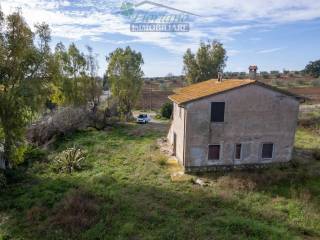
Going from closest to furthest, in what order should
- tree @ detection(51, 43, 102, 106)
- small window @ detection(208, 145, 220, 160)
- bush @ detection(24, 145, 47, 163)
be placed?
small window @ detection(208, 145, 220, 160) → bush @ detection(24, 145, 47, 163) → tree @ detection(51, 43, 102, 106)

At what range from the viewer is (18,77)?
668 inches

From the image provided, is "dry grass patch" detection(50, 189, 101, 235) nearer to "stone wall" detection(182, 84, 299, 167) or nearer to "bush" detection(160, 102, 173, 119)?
"stone wall" detection(182, 84, 299, 167)

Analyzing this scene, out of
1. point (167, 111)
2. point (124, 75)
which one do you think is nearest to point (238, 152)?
point (124, 75)

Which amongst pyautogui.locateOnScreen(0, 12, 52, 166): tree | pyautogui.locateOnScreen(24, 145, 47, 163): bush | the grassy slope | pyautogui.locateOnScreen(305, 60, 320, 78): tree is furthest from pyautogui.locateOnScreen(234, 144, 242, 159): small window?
pyautogui.locateOnScreen(305, 60, 320, 78): tree

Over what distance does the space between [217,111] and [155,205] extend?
25.8 feet

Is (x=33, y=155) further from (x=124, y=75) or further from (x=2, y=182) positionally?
(x=124, y=75)

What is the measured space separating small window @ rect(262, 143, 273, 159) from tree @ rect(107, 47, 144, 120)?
21756 millimetres

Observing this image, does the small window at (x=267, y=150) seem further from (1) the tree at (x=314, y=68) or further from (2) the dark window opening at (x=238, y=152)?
(1) the tree at (x=314, y=68)

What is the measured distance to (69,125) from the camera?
29.9m

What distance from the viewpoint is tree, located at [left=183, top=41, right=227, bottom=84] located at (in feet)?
145

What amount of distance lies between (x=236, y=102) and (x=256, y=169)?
4791mm

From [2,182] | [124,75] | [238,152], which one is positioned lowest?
[2,182]

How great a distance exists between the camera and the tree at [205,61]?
44.2 metres

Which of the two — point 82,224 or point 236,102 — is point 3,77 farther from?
point 236,102
